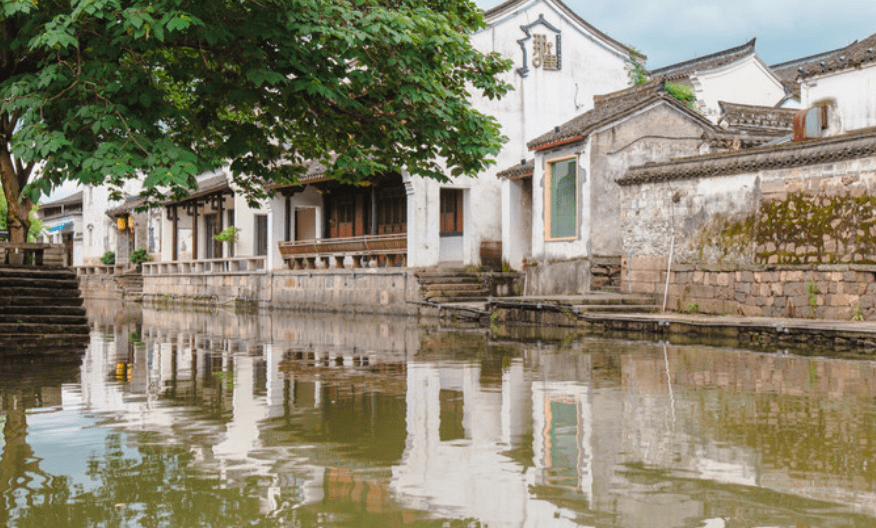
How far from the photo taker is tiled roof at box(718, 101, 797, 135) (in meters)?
25.7

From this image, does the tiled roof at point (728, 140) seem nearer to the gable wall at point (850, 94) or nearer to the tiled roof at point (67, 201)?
the gable wall at point (850, 94)

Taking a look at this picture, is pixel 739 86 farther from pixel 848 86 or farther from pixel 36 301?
pixel 36 301

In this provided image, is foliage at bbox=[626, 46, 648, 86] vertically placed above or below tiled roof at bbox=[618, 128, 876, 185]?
above

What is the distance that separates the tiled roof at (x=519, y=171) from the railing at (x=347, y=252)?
3.24m

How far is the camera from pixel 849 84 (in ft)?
71.0

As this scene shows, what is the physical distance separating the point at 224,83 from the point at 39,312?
526 cm

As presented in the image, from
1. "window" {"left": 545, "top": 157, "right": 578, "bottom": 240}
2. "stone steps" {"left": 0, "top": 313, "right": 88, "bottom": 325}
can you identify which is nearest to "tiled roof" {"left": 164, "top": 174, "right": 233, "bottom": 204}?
"window" {"left": 545, "top": 157, "right": 578, "bottom": 240}

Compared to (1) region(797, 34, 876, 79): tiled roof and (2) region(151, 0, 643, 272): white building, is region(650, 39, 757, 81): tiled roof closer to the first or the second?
(2) region(151, 0, 643, 272): white building

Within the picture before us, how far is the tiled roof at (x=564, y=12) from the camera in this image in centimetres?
2634

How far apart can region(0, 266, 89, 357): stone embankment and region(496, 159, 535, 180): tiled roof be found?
534 inches

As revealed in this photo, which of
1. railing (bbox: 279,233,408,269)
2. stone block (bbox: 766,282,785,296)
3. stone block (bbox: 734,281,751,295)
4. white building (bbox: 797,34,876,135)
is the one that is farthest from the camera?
railing (bbox: 279,233,408,269)

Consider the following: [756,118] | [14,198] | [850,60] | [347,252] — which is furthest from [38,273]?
[756,118]

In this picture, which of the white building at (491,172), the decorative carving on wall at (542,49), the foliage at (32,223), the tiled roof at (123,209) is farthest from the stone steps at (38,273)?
the foliage at (32,223)

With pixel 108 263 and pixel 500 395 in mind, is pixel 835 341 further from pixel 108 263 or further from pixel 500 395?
pixel 108 263
